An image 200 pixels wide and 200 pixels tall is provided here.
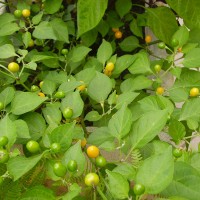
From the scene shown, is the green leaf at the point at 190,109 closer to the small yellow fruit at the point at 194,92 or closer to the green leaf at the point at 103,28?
the small yellow fruit at the point at 194,92

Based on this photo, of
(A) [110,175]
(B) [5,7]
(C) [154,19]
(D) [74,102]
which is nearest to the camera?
(A) [110,175]

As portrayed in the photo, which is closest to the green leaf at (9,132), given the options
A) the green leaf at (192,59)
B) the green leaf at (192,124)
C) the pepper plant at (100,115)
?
the pepper plant at (100,115)

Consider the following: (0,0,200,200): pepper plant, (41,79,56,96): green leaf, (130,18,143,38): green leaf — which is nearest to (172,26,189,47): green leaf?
(0,0,200,200): pepper plant

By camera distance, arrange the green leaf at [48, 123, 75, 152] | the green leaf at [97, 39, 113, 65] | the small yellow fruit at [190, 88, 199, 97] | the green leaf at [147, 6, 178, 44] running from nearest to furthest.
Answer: the green leaf at [48, 123, 75, 152] → the small yellow fruit at [190, 88, 199, 97] → the green leaf at [97, 39, 113, 65] → the green leaf at [147, 6, 178, 44]

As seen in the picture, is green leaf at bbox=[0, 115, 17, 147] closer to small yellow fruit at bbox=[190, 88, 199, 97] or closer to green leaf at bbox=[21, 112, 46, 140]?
green leaf at bbox=[21, 112, 46, 140]

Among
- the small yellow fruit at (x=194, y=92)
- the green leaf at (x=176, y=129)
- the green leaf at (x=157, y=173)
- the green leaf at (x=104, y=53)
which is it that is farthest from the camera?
the green leaf at (x=104, y=53)

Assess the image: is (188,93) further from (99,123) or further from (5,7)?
(5,7)

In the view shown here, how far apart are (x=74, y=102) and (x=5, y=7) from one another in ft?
2.13

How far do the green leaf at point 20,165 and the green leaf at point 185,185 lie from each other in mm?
200

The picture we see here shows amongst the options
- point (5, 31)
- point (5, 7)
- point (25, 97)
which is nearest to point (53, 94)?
point (25, 97)

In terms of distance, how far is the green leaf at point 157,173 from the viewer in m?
0.48

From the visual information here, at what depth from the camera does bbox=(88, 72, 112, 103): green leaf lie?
783mm

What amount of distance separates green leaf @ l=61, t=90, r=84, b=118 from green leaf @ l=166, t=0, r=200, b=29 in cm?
42

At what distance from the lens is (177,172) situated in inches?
22.5
